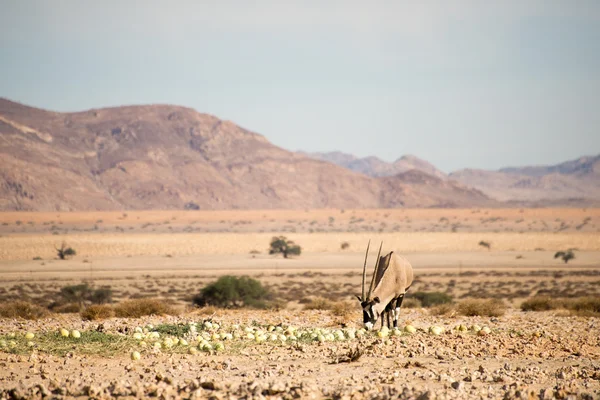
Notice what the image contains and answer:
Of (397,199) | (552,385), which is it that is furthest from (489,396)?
(397,199)

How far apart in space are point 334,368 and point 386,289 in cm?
422

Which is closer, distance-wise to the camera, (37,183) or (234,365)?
(234,365)

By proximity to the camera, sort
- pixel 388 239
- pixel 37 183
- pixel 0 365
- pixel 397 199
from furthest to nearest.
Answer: pixel 397 199, pixel 37 183, pixel 388 239, pixel 0 365

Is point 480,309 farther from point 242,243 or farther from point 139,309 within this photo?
point 242,243

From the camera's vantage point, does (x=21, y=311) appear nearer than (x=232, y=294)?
Yes

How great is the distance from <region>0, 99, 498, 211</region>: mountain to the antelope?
107763 mm

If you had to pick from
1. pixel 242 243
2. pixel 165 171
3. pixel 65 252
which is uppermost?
pixel 165 171

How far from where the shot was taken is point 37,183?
11912cm

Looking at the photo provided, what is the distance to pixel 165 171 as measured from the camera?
478 feet

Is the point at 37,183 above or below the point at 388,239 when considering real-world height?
above

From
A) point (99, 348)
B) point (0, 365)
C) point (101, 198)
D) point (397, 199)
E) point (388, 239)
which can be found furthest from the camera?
point (397, 199)

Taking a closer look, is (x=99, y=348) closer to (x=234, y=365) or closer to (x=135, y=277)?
(x=234, y=365)

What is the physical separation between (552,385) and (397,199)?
146470mm

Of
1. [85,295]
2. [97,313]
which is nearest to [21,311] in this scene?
[97,313]
